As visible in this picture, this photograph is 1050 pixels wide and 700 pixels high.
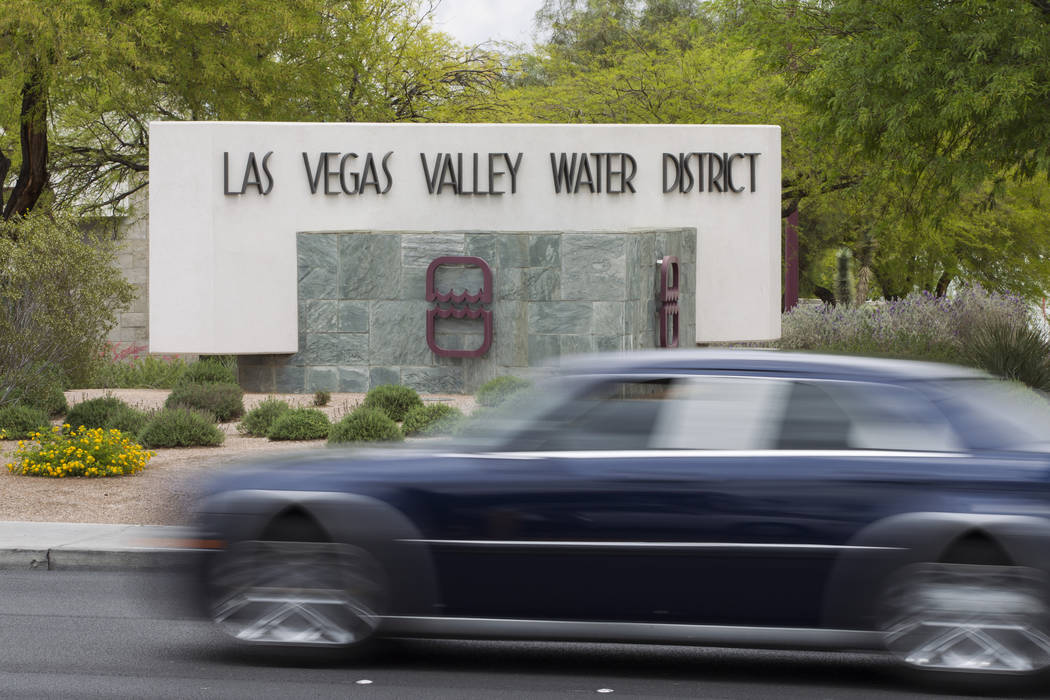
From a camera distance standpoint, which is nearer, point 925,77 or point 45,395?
point 45,395

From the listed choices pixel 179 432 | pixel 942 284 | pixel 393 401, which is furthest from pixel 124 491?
pixel 942 284

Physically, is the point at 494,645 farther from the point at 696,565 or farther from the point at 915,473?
the point at 915,473

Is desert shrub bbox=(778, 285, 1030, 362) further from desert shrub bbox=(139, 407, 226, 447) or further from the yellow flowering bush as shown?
the yellow flowering bush

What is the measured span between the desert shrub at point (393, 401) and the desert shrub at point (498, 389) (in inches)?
32.3

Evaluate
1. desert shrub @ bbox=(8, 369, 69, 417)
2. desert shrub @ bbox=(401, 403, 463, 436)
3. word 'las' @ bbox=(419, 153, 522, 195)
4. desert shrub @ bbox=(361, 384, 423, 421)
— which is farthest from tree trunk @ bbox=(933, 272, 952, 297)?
desert shrub @ bbox=(8, 369, 69, 417)

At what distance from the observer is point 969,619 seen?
626cm

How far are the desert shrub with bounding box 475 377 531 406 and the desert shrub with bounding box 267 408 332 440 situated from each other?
207 centimetres

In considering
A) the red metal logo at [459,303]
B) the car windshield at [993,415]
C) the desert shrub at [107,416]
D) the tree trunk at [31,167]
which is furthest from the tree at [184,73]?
the car windshield at [993,415]

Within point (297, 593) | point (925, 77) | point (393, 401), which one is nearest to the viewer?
point (297, 593)

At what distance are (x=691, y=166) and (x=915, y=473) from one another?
1730 cm

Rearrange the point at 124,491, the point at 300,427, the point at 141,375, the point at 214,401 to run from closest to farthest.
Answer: the point at 124,491 → the point at 300,427 → the point at 214,401 → the point at 141,375

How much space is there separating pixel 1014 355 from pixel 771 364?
14.7 metres

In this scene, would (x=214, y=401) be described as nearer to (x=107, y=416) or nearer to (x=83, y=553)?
(x=107, y=416)

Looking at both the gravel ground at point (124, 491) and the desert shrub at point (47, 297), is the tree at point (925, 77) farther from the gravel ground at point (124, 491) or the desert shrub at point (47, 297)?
the desert shrub at point (47, 297)
